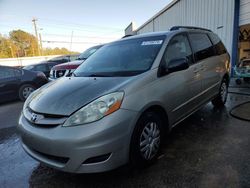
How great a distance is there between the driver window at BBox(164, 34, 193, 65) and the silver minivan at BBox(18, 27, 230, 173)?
0.02m

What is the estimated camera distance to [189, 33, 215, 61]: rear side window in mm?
3803

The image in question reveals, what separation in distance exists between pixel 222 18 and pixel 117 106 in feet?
29.7

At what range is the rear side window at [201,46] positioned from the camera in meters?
3.80

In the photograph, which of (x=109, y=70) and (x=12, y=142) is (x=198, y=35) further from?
(x=12, y=142)

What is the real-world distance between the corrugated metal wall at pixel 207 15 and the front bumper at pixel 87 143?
8643mm

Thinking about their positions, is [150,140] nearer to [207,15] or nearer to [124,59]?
[124,59]

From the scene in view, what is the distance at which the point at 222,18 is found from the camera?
943 centimetres

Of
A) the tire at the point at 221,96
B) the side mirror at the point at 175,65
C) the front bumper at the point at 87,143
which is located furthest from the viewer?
the tire at the point at 221,96

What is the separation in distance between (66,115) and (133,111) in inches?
27.9

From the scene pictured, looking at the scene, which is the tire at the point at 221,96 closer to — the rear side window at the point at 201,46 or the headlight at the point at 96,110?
the rear side window at the point at 201,46

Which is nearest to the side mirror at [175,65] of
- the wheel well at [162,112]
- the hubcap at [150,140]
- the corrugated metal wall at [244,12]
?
the wheel well at [162,112]

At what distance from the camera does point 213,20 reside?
395 inches

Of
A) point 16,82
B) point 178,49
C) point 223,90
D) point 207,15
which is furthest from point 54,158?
point 207,15

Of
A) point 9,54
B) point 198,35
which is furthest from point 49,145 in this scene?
point 9,54
